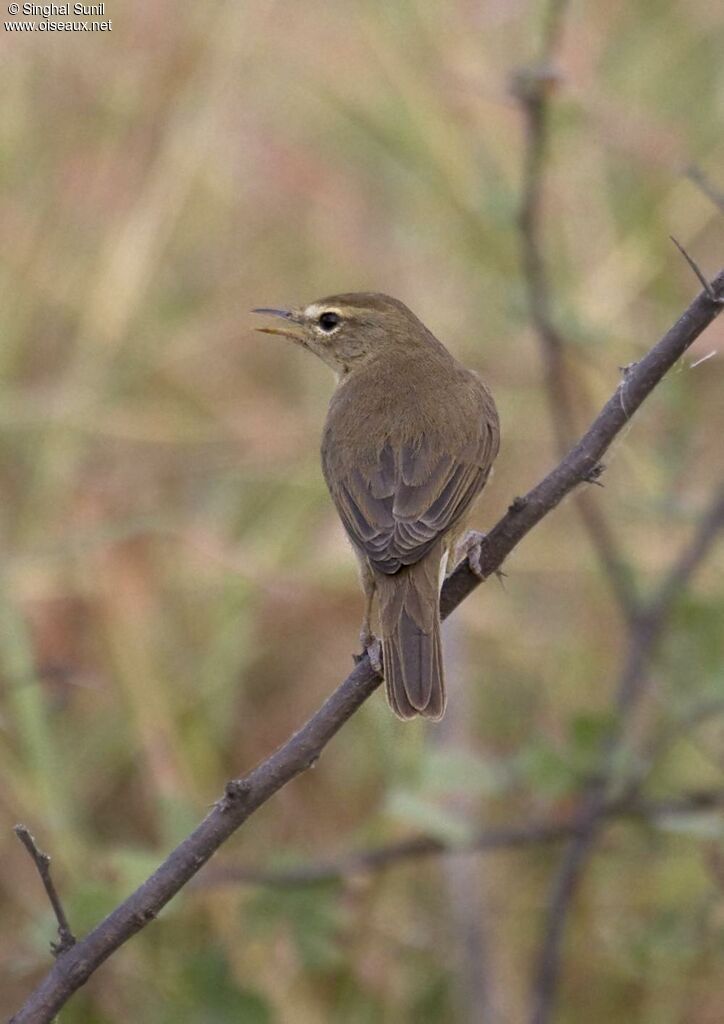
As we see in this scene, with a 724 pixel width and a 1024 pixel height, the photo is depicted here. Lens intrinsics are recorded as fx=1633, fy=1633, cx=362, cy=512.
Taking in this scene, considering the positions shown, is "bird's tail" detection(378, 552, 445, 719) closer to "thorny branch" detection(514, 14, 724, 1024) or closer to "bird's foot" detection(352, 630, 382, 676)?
"bird's foot" detection(352, 630, 382, 676)

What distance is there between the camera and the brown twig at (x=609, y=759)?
183 inches

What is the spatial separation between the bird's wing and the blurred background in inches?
24.2

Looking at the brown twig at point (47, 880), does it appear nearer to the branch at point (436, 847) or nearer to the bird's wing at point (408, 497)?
the bird's wing at point (408, 497)

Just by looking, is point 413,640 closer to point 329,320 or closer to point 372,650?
point 372,650

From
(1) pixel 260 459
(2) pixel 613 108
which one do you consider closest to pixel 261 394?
(1) pixel 260 459

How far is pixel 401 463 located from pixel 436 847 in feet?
4.15

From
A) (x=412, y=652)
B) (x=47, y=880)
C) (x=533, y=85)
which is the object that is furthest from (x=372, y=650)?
(x=533, y=85)

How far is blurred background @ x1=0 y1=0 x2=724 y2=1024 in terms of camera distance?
5.09m

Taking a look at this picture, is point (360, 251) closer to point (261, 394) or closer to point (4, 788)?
point (261, 394)

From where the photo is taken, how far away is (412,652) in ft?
11.9

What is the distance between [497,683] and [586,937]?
4.02ft

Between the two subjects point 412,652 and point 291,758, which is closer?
point 291,758

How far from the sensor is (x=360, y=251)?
24.8 ft

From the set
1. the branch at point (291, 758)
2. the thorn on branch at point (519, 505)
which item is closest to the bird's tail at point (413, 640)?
the branch at point (291, 758)
